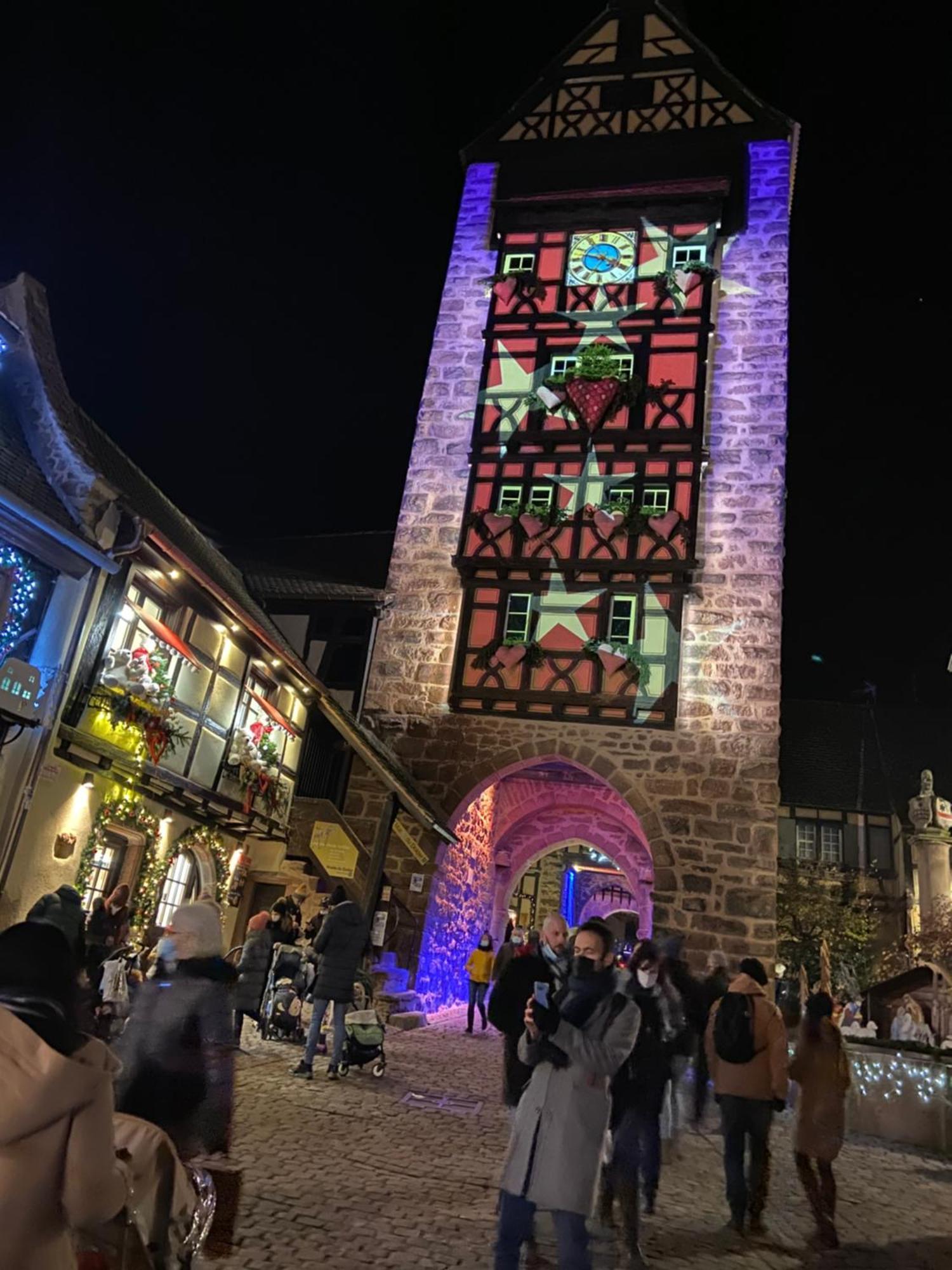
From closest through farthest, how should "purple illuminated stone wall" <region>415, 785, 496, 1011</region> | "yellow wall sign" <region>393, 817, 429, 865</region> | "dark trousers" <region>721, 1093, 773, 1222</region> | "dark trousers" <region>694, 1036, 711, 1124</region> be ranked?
"dark trousers" <region>721, 1093, 773, 1222</region>, "dark trousers" <region>694, 1036, 711, 1124</region>, "yellow wall sign" <region>393, 817, 429, 865</region>, "purple illuminated stone wall" <region>415, 785, 496, 1011</region>

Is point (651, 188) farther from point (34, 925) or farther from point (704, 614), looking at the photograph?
point (34, 925)

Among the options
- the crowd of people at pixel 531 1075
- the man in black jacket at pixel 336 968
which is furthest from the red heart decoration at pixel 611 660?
the crowd of people at pixel 531 1075

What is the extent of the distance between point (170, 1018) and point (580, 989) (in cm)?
177

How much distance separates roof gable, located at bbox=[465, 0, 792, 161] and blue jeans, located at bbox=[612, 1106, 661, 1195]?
19.7m

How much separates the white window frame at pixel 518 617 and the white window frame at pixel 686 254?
24.7ft

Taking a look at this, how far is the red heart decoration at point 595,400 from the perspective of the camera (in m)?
16.2

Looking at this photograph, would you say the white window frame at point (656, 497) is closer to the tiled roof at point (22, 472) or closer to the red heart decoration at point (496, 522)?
the red heart decoration at point (496, 522)

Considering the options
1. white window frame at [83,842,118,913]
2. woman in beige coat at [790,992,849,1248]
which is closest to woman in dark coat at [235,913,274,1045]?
white window frame at [83,842,118,913]

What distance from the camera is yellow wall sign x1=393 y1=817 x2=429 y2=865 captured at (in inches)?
560

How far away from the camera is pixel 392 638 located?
16094 millimetres

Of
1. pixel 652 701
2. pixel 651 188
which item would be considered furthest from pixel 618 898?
pixel 651 188

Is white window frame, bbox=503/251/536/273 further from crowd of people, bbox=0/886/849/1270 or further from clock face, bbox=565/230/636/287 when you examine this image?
crowd of people, bbox=0/886/849/1270

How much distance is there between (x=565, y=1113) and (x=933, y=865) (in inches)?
1162

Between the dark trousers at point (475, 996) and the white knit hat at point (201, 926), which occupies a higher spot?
the white knit hat at point (201, 926)
